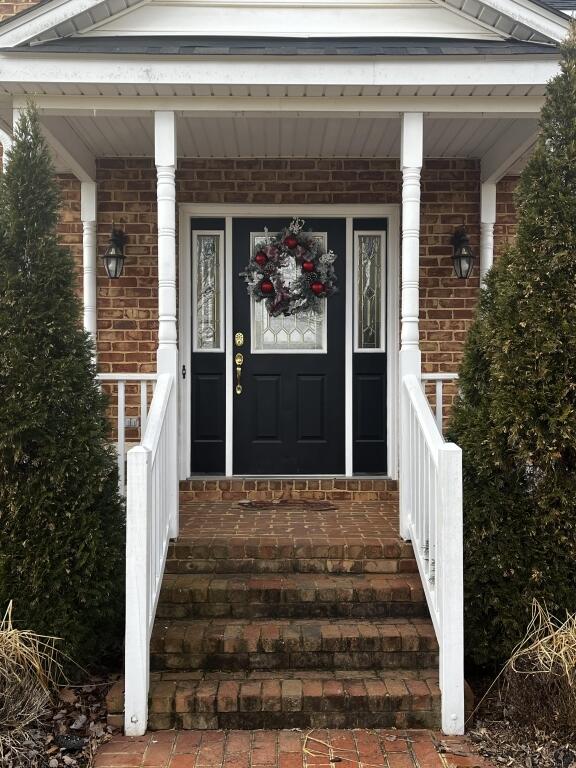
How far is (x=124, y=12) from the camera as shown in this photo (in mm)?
4469

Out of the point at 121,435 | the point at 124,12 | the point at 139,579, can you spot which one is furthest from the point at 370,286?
the point at 139,579

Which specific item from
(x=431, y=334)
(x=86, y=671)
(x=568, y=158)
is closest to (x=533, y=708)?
(x=86, y=671)

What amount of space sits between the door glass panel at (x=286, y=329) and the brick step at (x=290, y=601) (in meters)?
2.41

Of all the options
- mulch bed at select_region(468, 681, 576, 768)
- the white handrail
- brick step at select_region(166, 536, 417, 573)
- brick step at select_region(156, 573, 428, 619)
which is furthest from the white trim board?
mulch bed at select_region(468, 681, 576, 768)

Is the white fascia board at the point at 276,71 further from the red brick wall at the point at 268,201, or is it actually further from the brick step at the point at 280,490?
the brick step at the point at 280,490

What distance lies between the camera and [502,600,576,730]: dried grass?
2.85 metres

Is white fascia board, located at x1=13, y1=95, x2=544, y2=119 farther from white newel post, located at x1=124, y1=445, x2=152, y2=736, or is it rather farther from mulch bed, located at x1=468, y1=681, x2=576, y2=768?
mulch bed, located at x1=468, y1=681, x2=576, y2=768

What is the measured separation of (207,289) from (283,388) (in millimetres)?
1069

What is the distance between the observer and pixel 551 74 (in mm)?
4055

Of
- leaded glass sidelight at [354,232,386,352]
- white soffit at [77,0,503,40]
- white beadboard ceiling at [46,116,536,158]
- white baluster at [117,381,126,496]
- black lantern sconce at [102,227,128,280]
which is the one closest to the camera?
white baluster at [117,381,126,496]

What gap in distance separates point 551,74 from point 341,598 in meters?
3.38

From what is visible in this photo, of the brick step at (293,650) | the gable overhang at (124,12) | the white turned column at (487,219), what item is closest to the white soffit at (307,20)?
the gable overhang at (124,12)

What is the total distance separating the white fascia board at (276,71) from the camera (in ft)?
13.2

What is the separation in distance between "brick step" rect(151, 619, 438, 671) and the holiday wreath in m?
2.88
